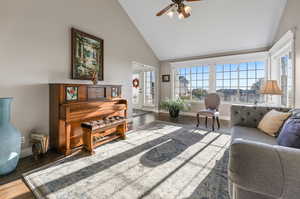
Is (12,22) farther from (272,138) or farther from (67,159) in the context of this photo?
(272,138)

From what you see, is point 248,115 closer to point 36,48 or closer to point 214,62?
point 214,62

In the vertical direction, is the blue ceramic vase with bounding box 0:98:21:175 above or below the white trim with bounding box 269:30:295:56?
below

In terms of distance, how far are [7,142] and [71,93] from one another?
107cm

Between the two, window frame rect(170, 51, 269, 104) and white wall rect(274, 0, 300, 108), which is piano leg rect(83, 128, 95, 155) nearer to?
white wall rect(274, 0, 300, 108)

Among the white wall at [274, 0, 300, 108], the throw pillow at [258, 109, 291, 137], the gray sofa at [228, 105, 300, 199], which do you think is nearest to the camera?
A: the gray sofa at [228, 105, 300, 199]

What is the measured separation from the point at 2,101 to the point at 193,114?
5.42m

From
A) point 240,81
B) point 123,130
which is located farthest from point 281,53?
point 123,130

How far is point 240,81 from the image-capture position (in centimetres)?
499

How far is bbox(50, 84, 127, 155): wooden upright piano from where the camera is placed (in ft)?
7.89

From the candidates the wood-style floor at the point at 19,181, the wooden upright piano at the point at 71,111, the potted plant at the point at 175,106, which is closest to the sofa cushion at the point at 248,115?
the potted plant at the point at 175,106

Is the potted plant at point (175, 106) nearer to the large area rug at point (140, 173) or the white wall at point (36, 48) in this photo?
the large area rug at point (140, 173)

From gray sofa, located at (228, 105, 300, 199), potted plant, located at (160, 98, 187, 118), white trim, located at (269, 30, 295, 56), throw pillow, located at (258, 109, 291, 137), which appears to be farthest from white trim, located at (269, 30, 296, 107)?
gray sofa, located at (228, 105, 300, 199)

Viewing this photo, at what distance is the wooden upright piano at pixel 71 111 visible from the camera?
2406mm

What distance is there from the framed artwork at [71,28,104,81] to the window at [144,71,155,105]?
345cm
